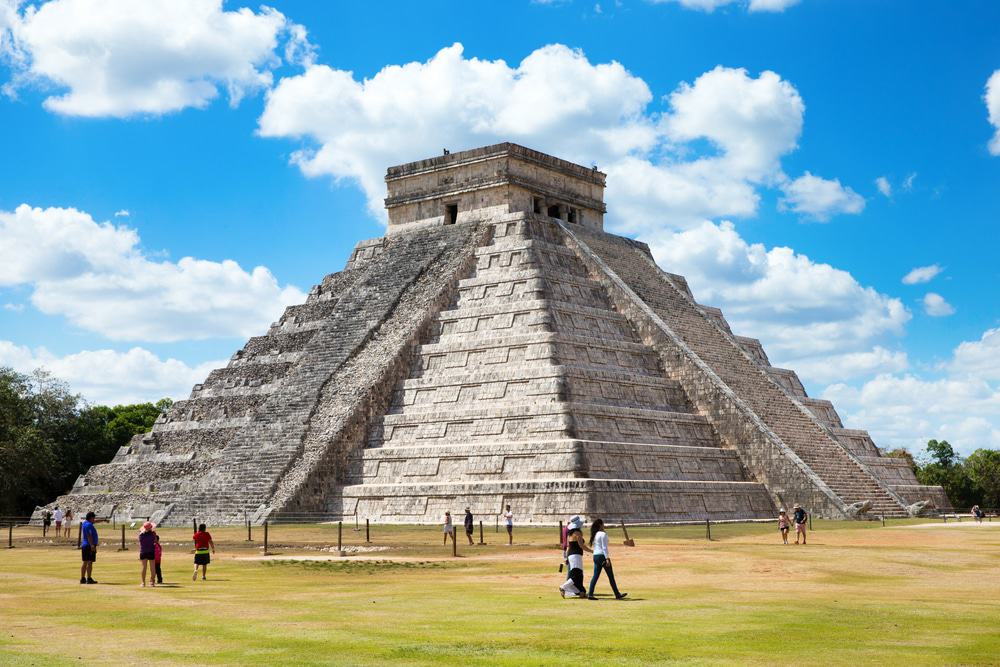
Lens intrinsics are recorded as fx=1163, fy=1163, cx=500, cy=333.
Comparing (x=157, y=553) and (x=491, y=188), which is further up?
(x=491, y=188)

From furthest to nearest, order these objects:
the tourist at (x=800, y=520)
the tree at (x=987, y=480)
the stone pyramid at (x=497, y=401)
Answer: the tree at (x=987, y=480)
the stone pyramid at (x=497, y=401)
the tourist at (x=800, y=520)

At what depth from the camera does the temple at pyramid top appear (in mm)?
41438

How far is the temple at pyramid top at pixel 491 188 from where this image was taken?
41.4m

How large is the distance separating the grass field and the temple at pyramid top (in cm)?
1874

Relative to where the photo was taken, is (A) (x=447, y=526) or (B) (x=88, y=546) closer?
(B) (x=88, y=546)

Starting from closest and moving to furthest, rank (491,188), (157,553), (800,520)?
(157,553) < (800,520) < (491,188)

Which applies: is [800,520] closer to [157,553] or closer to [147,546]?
[157,553]

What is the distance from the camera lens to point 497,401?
32.8 metres

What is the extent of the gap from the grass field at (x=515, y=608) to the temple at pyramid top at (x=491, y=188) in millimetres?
18743

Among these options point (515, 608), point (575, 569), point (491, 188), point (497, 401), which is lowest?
point (515, 608)

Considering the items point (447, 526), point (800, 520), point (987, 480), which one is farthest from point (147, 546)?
point (987, 480)

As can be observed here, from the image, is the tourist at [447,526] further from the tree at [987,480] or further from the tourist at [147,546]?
the tree at [987,480]

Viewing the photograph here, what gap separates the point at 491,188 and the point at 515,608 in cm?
2832

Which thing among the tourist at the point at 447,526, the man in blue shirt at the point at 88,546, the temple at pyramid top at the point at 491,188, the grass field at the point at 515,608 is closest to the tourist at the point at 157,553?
the grass field at the point at 515,608
